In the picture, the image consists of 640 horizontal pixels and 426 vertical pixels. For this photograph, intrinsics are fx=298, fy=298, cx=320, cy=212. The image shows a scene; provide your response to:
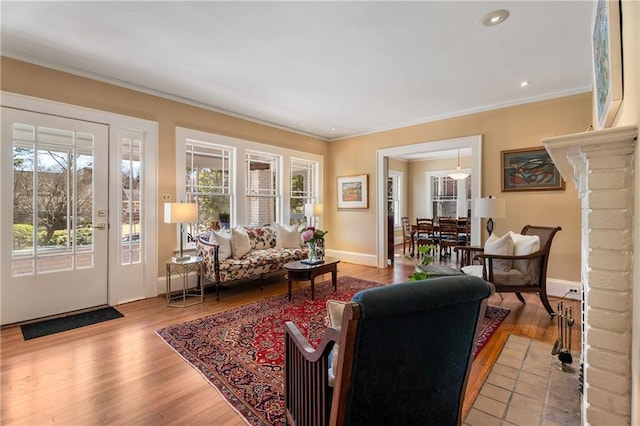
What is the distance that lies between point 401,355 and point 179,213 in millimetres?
3349

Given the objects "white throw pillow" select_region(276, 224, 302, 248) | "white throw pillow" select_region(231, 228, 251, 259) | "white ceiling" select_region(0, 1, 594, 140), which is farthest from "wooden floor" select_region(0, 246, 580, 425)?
"white ceiling" select_region(0, 1, 594, 140)

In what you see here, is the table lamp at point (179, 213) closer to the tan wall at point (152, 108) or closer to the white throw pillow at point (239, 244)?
the tan wall at point (152, 108)

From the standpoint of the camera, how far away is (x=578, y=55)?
295 centimetres

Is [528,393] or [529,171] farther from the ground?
[529,171]

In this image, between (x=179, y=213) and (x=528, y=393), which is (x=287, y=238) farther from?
(x=528, y=393)

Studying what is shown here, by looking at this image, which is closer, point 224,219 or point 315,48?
point 315,48

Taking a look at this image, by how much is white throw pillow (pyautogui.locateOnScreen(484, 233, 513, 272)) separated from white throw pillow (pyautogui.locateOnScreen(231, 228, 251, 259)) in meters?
3.13

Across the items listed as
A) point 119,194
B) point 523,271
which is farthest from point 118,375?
point 523,271

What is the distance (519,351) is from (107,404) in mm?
3002

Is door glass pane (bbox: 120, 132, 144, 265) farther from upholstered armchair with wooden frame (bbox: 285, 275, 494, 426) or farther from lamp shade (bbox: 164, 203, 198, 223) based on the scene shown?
upholstered armchair with wooden frame (bbox: 285, 275, 494, 426)

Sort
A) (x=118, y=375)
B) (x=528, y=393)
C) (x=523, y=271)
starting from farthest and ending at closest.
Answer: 1. (x=523, y=271)
2. (x=118, y=375)
3. (x=528, y=393)

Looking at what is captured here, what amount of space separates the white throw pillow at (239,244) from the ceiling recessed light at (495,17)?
145 inches

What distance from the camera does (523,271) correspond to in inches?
129

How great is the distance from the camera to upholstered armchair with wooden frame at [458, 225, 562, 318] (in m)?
3.17
